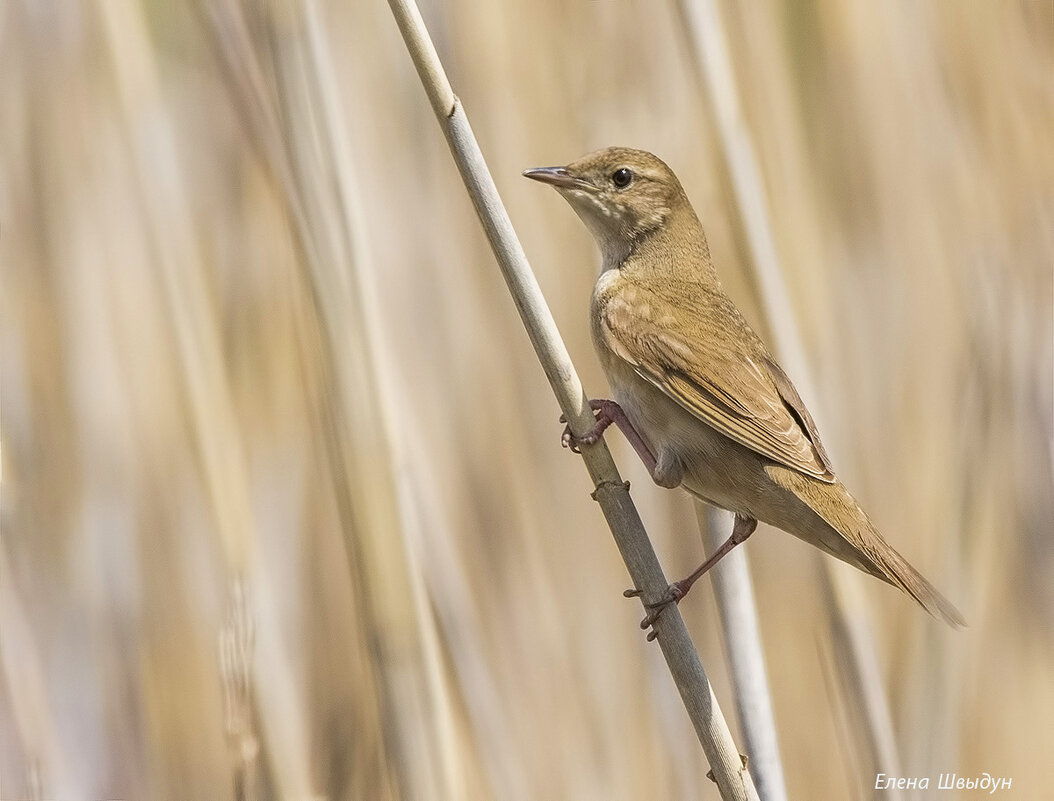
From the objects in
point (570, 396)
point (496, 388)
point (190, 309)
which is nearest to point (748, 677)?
point (570, 396)

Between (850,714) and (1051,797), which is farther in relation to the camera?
(1051,797)

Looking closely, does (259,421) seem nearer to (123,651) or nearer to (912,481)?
(123,651)

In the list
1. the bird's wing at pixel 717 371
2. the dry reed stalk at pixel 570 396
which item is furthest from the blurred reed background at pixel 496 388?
the dry reed stalk at pixel 570 396

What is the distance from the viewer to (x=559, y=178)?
7.30 ft

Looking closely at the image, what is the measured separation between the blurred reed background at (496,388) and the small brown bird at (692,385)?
15 centimetres

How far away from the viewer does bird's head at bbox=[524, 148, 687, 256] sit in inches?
90.0

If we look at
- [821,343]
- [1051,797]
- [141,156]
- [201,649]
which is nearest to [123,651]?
[201,649]

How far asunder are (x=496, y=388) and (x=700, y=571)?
732 mm

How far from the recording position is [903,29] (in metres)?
2.62

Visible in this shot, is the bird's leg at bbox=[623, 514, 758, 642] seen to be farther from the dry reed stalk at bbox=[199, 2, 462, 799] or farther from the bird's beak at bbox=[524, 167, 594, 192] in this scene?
the bird's beak at bbox=[524, 167, 594, 192]

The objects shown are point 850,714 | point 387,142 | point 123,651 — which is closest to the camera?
point 850,714

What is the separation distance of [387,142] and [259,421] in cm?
70

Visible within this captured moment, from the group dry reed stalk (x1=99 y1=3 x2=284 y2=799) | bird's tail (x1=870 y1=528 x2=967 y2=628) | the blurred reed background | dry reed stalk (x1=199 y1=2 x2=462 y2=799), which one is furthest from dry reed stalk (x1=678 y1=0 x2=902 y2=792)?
dry reed stalk (x1=99 y1=3 x2=284 y2=799)

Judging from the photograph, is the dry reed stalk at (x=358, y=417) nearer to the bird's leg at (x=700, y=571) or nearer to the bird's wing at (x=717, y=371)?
the bird's leg at (x=700, y=571)
